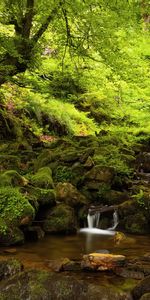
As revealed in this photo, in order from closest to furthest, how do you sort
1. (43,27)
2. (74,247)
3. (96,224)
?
(74,247)
(43,27)
(96,224)

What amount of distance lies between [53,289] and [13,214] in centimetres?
324

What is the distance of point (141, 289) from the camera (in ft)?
18.7

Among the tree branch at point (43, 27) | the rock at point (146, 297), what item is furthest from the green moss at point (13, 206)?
the rock at point (146, 297)

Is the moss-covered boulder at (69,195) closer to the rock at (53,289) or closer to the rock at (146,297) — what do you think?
the rock at (53,289)

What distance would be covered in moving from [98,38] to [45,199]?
171 inches

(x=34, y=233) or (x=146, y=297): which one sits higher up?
(x=146, y=297)

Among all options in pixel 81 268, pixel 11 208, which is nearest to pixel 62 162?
pixel 11 208

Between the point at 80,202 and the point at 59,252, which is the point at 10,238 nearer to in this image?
the point at 59,252

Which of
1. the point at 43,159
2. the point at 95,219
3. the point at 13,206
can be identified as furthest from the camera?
the point at 43,159

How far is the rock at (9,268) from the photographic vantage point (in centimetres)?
642

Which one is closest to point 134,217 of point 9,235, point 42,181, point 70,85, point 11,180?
point 42,181

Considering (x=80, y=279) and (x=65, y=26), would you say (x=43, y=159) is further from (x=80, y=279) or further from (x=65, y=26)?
(x=80, y=279)

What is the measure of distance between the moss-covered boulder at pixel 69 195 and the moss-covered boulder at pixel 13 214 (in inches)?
68.0

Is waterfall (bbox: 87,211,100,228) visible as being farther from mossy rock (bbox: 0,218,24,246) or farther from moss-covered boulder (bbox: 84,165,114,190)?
mossy rock (bbox: 0,218,24,246)
